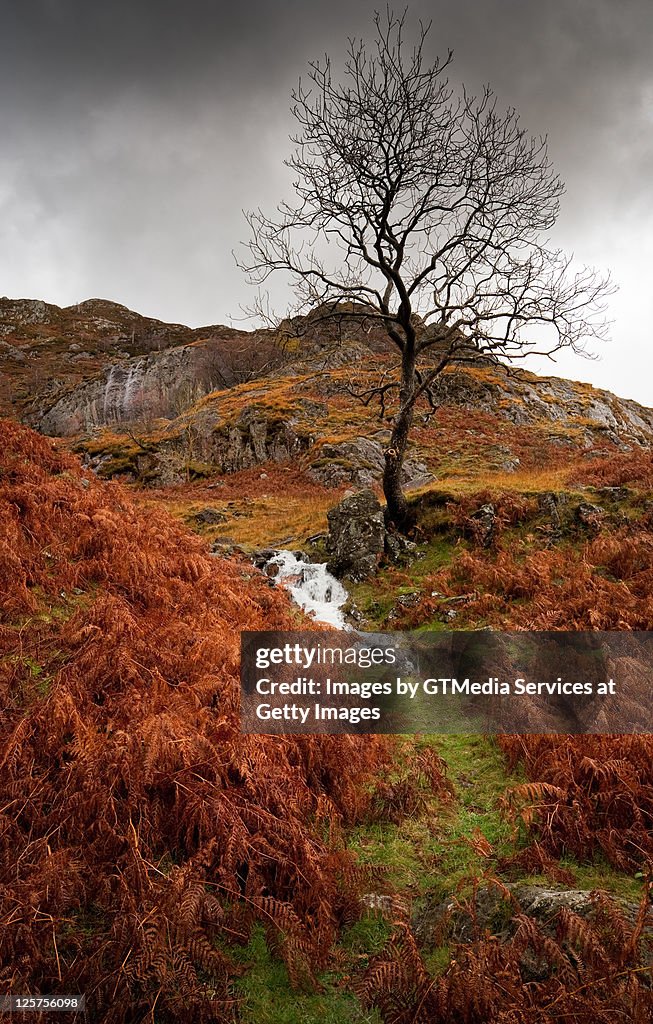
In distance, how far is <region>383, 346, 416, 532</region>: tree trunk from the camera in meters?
13.7

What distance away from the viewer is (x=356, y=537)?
13180 millimetres

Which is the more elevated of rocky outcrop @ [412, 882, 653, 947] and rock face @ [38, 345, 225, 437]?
rock face @ [38, 345, 225, 437]

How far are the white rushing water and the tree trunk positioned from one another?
97.0 inches

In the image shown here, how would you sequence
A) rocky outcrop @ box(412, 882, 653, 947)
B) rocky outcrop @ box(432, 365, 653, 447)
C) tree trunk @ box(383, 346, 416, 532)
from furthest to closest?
1. rocky outcrop @ box(432, 365, 653, 447)
2. tree trunk @ box(383, 346, 416, 532)
3. rocky outcrop @ box(412, 882, 653, 947)

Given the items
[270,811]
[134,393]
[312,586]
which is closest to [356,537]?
[312,586]

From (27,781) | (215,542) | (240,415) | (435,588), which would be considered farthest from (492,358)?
(240,415)

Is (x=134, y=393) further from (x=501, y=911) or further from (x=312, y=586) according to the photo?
(x=501, y=911)

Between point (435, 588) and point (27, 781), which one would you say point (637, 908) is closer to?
point (27, 781)

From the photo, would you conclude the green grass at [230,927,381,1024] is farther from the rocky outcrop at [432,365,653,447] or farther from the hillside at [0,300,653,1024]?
the rocky outcrop at [432,365,653,447]

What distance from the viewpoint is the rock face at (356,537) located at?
41.8ft

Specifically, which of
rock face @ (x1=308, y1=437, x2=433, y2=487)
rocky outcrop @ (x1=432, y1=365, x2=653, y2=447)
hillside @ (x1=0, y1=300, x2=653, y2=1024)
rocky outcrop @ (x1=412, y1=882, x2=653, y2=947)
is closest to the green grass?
hillside @ (x1=0, y1=300, x2=653, y2=1024)

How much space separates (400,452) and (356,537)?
103 inches

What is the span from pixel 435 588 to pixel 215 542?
730cm

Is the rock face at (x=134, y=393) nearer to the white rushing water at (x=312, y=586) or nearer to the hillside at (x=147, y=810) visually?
the white rushing water at (x=312, y=586)
